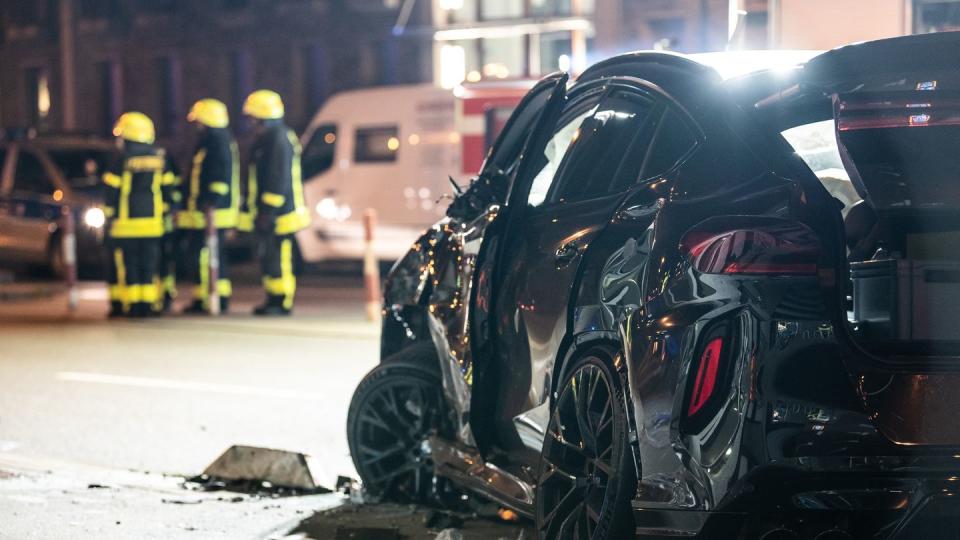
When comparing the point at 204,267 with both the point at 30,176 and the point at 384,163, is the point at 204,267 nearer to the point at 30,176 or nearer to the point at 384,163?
the point at 384,163

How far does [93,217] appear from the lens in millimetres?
23547

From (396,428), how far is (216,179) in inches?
410

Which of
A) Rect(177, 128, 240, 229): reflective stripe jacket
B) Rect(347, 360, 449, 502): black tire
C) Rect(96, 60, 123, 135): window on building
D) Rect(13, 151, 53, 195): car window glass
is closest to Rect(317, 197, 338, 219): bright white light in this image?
Rect(13, 151, 53, 195): car window glass

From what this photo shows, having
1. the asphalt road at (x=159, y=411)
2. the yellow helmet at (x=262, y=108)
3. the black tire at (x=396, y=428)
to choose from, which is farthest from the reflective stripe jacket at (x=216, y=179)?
the black tire at (x=396, y=428)

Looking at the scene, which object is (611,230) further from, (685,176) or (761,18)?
(761,18)

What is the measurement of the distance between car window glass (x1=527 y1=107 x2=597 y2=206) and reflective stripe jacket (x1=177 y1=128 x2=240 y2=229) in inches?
446

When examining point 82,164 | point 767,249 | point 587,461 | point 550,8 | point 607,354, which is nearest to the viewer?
point 767,249

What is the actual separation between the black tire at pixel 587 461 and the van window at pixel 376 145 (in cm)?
1786

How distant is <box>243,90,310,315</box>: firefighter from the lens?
669 inches

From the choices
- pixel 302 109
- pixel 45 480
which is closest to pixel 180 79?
pixel 302 109

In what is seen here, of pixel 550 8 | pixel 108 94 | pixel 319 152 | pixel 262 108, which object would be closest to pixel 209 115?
pixel 262 108

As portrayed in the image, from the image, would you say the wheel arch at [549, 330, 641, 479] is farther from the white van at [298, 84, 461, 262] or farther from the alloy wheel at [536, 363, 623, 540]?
the white van at [298, 84, 461, 262]

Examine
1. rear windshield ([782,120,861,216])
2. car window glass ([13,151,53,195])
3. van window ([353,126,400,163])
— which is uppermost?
rear windshield ([782,120,861,216])

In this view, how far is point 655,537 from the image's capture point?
4570 mm
